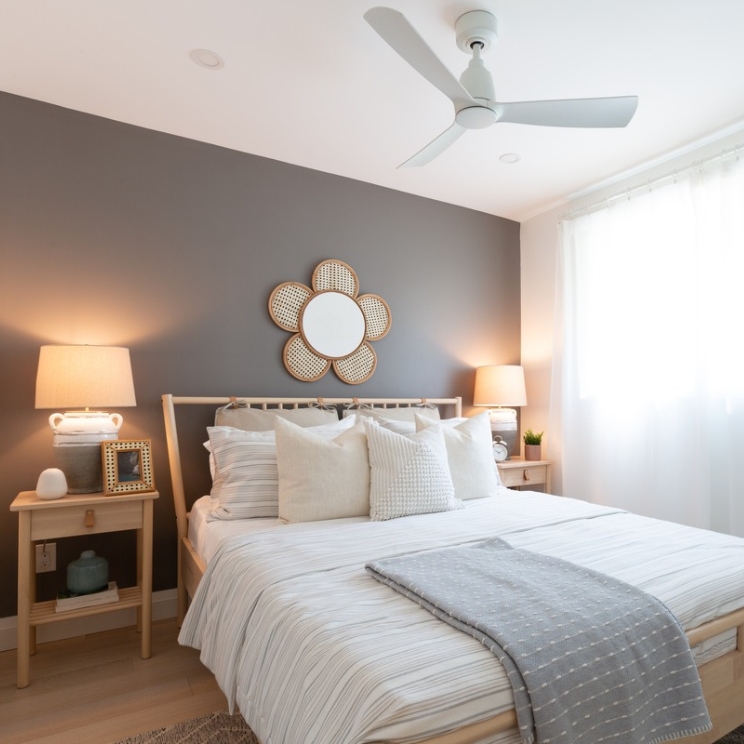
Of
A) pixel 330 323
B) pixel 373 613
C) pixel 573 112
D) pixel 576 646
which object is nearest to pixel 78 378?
pixel 330 323

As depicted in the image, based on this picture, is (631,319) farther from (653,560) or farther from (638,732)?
(638,732)

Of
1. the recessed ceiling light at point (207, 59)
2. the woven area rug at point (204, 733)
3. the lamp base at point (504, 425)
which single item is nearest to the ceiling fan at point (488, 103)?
the recessed ceiling light at point (207, 59)

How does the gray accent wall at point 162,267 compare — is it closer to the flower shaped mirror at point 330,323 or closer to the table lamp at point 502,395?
the flower shaped mirror at point 330,323

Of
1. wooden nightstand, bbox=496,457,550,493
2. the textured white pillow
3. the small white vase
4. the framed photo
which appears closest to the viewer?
the small white vase

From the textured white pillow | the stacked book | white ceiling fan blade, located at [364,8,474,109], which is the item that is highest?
white ceiling fan blade, located at [364,8,474,109]

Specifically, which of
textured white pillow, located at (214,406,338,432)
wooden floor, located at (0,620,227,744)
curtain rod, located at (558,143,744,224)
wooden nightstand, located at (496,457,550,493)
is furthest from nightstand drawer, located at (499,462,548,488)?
wooden floor, located at (0,620,227,744)

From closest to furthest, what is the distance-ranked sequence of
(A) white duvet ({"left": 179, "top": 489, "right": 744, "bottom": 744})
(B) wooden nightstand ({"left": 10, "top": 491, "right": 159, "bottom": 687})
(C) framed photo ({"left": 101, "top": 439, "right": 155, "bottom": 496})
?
(A) white duvet ({"left": 179, "top": 489, "right": 744, "bottom": 744}), (B) wooden nightstand ({"left": 10, "top": 491, "right": 159, "bottom": 687}), (C) framed photo ({"left": 101, "top": 439, "right": 155, "bottom": 496})

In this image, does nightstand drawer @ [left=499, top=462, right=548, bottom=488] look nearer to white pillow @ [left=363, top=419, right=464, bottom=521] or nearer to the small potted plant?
the small potted plant

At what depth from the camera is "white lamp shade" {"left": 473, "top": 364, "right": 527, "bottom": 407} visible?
354 cm

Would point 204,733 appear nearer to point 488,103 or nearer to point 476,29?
point 488,103

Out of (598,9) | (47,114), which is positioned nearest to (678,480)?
(598,9)

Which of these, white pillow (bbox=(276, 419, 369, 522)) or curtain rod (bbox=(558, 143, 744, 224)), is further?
curtain rod (bbox=(558, 143, 744, 224))

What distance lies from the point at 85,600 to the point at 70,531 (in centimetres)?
33

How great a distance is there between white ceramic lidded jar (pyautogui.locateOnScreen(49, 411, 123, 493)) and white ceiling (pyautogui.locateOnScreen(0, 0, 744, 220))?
1.52m
